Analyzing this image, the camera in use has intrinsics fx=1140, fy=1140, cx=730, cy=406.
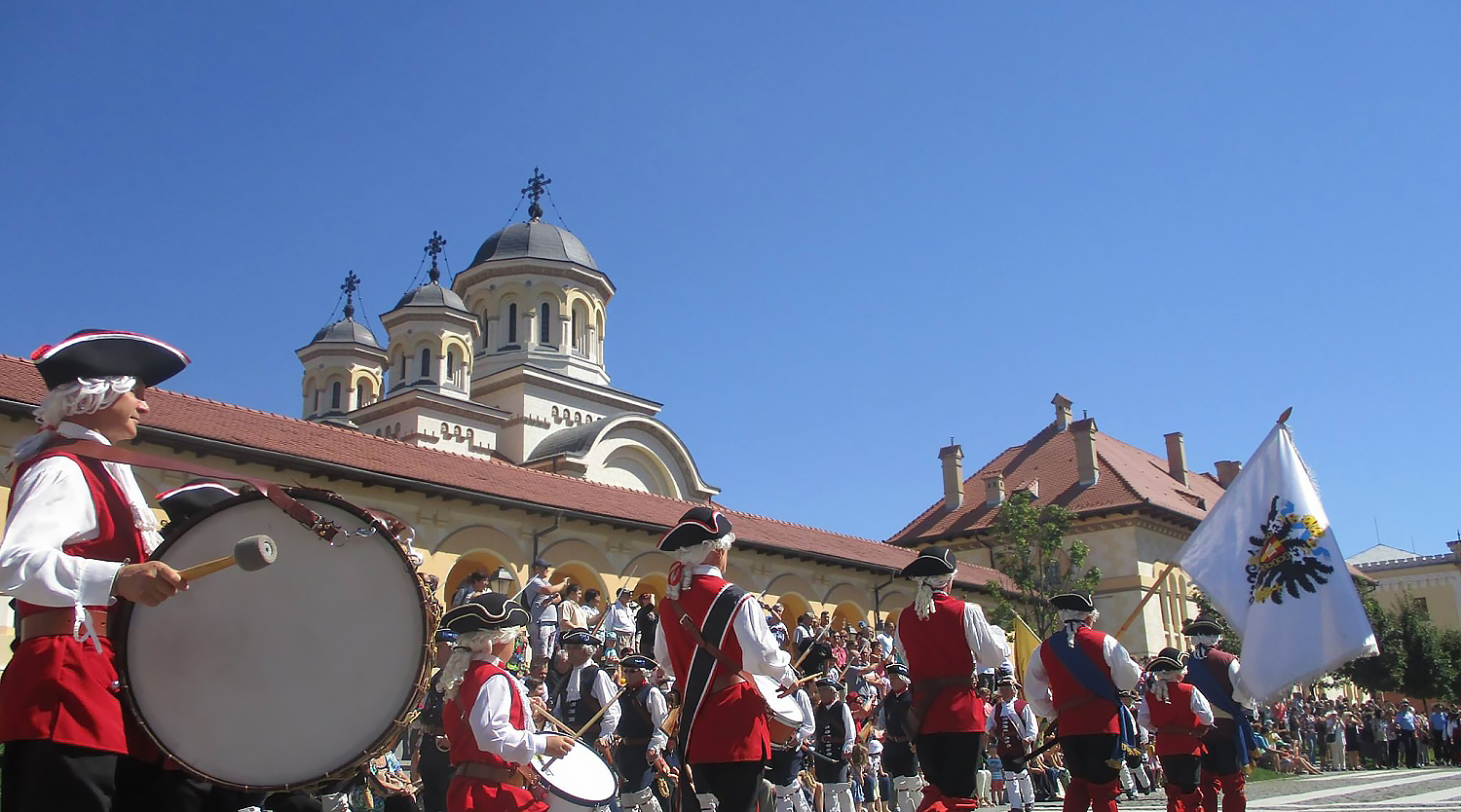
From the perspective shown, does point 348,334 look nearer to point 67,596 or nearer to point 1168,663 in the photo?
point 1168,663

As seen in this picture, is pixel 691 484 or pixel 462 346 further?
pixel 462 346

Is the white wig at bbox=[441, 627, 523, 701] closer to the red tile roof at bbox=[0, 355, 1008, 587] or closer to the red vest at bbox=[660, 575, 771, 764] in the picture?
the red vest at bbox=[660, 575, 771, 764]

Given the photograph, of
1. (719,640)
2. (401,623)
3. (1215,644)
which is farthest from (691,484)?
(401,623)

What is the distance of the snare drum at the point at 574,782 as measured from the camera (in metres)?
6.00

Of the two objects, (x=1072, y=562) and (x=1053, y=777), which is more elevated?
(x=1072, y=562)

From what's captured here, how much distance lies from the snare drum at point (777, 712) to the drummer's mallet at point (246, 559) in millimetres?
3422

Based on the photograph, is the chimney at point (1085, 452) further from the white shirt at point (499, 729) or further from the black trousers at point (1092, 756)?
the white shirt at point (499, 729)

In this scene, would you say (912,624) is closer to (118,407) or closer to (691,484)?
(118,407)

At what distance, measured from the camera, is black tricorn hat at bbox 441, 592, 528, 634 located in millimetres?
5762

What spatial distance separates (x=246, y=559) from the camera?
10.1 feet

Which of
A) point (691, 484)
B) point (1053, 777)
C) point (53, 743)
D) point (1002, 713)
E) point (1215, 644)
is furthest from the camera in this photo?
point (691, 484)

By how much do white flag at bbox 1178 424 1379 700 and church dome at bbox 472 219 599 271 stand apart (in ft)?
121

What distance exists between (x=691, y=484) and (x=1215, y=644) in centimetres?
2821

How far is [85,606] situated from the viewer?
331cm
